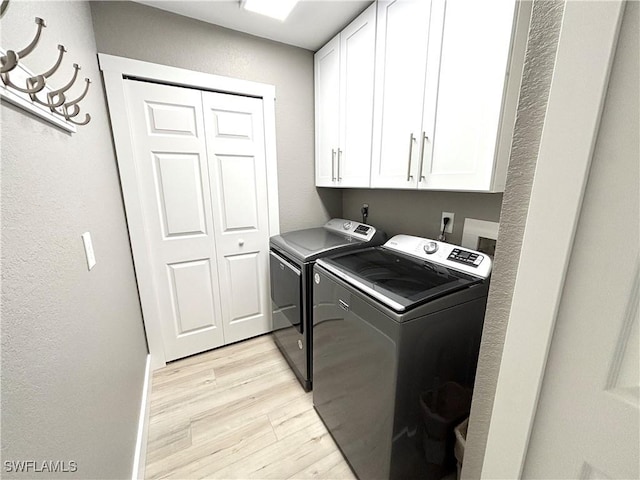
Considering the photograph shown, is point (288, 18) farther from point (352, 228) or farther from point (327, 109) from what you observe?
point (352, 228)

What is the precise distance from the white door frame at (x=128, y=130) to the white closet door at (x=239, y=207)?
0.20 feet

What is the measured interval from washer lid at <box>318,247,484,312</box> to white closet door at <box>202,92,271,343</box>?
0.94m

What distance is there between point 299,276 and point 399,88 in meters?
1.20

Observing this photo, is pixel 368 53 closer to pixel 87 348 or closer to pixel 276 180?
pixel 276 180

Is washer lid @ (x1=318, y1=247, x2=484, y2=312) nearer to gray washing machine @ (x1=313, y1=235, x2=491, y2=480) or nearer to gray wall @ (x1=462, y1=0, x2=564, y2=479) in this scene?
gray washing machine @ (x1=313, y1=235, x2=491, y2=480)

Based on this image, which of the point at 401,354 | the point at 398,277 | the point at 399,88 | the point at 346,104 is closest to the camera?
the point at 401,354

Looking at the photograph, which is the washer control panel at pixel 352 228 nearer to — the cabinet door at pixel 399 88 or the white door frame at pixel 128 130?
the cabinet door at pixel 399 88

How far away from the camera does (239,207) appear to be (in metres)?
2.05

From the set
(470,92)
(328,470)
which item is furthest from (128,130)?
(328,470)

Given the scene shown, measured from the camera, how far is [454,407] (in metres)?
1.14

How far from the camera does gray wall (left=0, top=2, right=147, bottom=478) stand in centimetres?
51

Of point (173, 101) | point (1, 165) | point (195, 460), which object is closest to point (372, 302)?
point (1, 165)

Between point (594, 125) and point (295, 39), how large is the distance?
2119mm

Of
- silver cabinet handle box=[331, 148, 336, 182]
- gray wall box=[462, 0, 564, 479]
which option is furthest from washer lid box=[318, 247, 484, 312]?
silver cabinet handle box=[331, 148, 336, 182]
